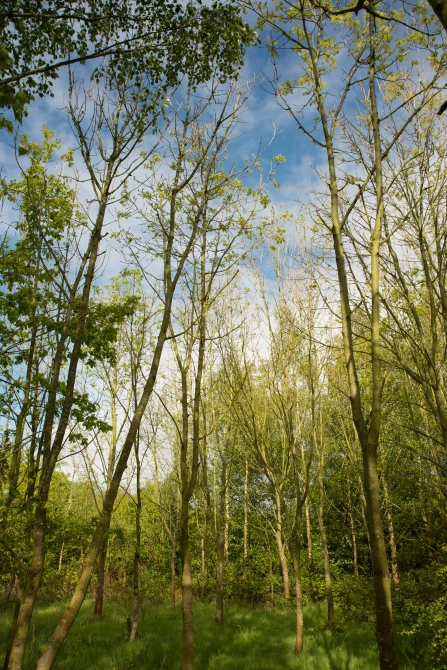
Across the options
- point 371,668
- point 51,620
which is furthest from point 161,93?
point 51,620

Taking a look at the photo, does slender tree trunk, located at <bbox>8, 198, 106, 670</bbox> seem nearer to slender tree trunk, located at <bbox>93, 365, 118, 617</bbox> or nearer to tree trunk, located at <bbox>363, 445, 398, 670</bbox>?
tree trunk, located at <bbox>363, 445, 398, 670</bbox>

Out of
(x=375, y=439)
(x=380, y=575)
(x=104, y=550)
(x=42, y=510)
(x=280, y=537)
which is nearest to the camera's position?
(x=380, y=575)

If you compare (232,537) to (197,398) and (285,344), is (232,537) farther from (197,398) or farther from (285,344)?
(197,398)

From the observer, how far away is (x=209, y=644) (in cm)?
804

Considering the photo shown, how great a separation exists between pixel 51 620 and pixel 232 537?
1001 cm

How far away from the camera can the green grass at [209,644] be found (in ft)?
21.6

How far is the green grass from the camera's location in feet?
21.6

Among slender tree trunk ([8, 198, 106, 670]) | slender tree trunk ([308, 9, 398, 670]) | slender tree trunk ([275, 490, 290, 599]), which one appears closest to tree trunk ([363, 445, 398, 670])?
slender tree trunk ([308, 9, 398, 670])

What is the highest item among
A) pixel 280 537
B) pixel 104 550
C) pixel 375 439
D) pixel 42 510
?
pixel 375 439

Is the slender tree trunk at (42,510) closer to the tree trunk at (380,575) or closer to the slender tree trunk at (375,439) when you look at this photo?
the slender tree trunk at (375,439)

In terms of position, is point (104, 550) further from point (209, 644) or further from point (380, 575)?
point (380, 575)

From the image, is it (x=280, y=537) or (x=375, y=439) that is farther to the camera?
(x=280, y=537)

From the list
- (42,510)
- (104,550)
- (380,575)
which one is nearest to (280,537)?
(104,550)

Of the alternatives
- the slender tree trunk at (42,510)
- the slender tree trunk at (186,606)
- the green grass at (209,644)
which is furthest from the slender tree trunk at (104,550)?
the slender tree trunk at (42,510)
